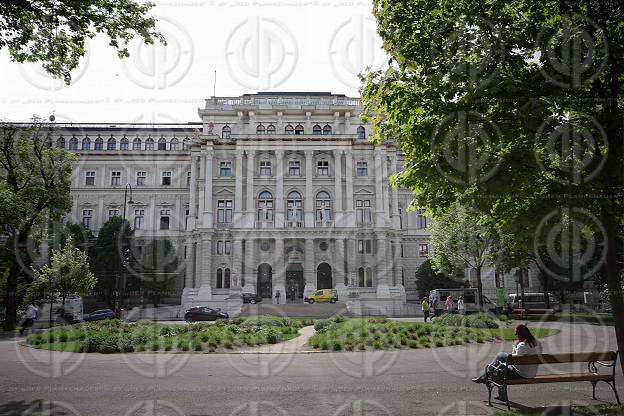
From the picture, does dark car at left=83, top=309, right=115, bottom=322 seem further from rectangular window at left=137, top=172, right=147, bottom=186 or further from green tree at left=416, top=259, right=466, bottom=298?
green tree at left=416, top=259, right=466, bottom=298

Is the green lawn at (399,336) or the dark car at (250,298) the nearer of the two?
the green lawn at (399,336)

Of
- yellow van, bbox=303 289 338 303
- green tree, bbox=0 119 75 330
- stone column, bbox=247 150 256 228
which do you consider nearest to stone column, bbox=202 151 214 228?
stone column, bbox=247 150 256 228

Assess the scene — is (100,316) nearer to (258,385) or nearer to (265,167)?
(265,167)

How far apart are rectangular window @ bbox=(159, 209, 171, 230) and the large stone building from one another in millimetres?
125

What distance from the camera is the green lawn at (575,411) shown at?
7.77 m

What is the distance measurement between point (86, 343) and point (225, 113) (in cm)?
4669

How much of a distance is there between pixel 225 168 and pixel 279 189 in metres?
7.24

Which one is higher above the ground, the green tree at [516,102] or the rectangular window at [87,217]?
the rectangular window at [87,217]

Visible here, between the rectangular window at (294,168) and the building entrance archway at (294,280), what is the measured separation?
10.8 m

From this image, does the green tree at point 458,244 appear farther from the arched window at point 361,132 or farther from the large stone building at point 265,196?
the arched window at point 361,132

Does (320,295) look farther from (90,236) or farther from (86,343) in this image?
(86,343)

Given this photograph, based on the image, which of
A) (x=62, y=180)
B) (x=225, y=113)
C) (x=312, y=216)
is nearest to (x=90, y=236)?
(x=225, y=113)

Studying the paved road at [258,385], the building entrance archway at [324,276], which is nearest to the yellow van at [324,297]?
the building entrance archway at [324,276]

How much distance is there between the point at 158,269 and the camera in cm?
5522
